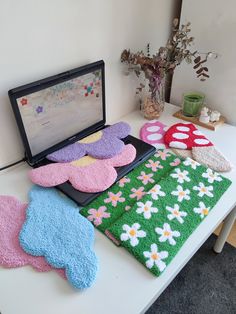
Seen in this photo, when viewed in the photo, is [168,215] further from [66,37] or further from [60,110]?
[66,37]

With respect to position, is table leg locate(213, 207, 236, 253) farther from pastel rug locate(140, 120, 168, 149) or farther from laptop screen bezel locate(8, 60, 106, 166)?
laptop screen bezel locate(8, 60, 106, 166)

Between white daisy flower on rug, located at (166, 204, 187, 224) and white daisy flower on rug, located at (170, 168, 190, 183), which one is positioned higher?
white daisy flower on rug, located at (170, 168, 190, 183)

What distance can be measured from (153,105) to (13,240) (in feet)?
2.61

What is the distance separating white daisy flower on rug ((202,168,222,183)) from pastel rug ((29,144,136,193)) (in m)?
0.25

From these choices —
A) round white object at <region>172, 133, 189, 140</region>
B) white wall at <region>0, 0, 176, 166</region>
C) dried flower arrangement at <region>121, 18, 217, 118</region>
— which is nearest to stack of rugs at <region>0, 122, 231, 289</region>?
round white object at <region>172, 133, 189, 140</region>

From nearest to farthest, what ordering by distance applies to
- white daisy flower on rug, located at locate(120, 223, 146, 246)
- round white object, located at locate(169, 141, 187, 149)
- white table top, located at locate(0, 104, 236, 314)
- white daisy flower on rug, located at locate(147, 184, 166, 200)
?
white table top, located at locate(0, 104, 236, 314)
white daisy flower on rug, located at locate(120, 223, 146, 246)
white daisy flower on rug, located at locate(147, 184, 166, 200)
round white object, located at locate(169, 141, 187, 149)

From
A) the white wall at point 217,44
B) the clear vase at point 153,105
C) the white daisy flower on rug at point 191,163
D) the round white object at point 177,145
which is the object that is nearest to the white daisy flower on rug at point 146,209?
the white daisy flower on rug at point 191,163

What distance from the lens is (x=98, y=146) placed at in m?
0.98

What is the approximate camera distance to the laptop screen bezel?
79cm

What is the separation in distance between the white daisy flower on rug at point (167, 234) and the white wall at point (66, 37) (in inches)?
21.4

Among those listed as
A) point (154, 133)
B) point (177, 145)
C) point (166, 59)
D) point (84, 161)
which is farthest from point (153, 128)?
point (84, 161)

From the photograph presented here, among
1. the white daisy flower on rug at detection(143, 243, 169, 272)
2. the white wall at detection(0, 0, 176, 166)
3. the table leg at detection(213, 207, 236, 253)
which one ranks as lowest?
the table leg at detection(213, 207, 236, 253)

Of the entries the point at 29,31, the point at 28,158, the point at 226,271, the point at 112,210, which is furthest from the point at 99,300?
the point at 226,271

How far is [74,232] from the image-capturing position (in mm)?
718
